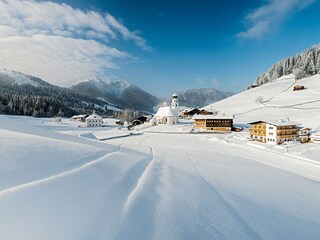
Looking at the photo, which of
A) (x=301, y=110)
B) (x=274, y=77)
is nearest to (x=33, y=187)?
(x=301, y=110)

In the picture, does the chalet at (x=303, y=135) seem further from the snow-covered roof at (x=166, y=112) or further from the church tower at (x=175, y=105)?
the church tower at (x=175, y=105)

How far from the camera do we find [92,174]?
5.95 meters

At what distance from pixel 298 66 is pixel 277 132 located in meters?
132

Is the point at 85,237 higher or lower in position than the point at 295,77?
lower

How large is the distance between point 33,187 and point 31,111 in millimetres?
135686

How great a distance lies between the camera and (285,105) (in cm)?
9338

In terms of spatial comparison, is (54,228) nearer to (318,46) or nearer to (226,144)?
(226,144)

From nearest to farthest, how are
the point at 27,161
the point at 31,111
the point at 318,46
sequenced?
the point at 27,161
the point at 31,111
the point at 318,46

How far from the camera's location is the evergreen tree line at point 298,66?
13275cm

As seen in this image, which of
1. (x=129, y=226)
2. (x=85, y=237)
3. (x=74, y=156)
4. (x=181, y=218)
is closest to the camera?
(x=85, y=237)

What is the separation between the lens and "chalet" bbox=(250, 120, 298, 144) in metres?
44.3

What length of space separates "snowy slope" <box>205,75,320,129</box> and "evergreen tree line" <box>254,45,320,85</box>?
10237 mm

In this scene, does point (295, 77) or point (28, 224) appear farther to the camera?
point (295, 77)

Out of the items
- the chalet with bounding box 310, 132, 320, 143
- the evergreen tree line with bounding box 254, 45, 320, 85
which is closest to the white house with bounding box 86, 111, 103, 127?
the chalet with bounding box 310, 132, 320, 143
